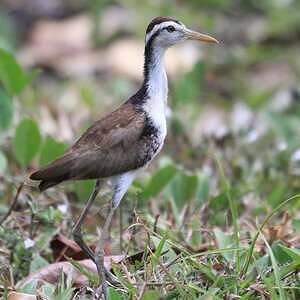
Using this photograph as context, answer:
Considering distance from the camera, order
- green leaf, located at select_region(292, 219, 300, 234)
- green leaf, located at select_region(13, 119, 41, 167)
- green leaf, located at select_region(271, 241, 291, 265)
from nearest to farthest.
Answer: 1. green leaf, located at select_region(271, 241, 291, 265)
2. green leaf, located at select_region(292, 219, 300, 234)
3. green leaf, located at select_region(13, 119, 41, 167)

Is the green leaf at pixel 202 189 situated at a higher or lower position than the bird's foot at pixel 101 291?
lower

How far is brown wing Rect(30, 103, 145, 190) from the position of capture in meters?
4.43

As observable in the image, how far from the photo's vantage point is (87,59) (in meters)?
9.81

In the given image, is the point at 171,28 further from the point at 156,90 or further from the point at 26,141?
the point at 26,141

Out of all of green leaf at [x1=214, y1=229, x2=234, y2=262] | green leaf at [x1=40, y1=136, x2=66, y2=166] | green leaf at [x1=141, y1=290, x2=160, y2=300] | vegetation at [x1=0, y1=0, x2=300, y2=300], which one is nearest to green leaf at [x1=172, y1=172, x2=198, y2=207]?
vegetation at [x1=0, y1=0, x2=300, y2=300]

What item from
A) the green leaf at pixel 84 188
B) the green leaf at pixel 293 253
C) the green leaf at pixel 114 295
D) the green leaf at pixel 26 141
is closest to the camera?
the green leaf at pixel 114 295

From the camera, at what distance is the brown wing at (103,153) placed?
14.5ft

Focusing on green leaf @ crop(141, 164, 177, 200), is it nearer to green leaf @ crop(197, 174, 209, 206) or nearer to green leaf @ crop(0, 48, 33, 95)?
green leaf @ crop(197, 174, 209, 206)

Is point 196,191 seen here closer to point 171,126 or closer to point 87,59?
point 171,126

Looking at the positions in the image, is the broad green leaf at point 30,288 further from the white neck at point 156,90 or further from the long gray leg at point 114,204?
the white neck at point 156,90

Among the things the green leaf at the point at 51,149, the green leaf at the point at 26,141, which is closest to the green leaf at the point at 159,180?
the green leaf at the point at 51,149

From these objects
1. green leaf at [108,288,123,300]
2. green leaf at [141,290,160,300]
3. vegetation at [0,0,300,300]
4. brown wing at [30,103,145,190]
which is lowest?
vegetation at [0,0,300,300]

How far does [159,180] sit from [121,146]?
3.46 feet

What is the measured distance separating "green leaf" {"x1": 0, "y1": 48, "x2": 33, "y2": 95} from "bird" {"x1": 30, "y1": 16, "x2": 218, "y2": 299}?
4.97 ft
